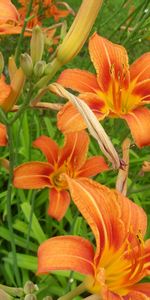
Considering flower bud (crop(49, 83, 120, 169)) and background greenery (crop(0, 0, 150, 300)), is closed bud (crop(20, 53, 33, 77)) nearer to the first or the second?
flower bud (crop(49, 83, 120, 169))

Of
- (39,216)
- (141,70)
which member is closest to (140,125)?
(141,70)

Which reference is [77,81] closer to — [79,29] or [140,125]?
[140,125]

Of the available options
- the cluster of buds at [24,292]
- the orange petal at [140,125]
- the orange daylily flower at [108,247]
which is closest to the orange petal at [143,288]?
the orange daylily flower at [108,247]

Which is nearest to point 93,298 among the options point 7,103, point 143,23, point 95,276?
point 95,276

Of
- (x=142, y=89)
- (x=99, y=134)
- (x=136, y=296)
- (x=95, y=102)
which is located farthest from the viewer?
(x=142, y=89)

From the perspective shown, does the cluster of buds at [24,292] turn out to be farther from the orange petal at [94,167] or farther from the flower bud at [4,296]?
the orange petal at [94,167]

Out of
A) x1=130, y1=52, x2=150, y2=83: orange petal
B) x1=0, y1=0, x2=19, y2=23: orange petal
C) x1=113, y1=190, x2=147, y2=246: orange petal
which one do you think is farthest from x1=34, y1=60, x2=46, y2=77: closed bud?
x1=130, y1=52, x2=150, y2=83: orange petal

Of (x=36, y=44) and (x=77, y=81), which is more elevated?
(x=36, y=44)
